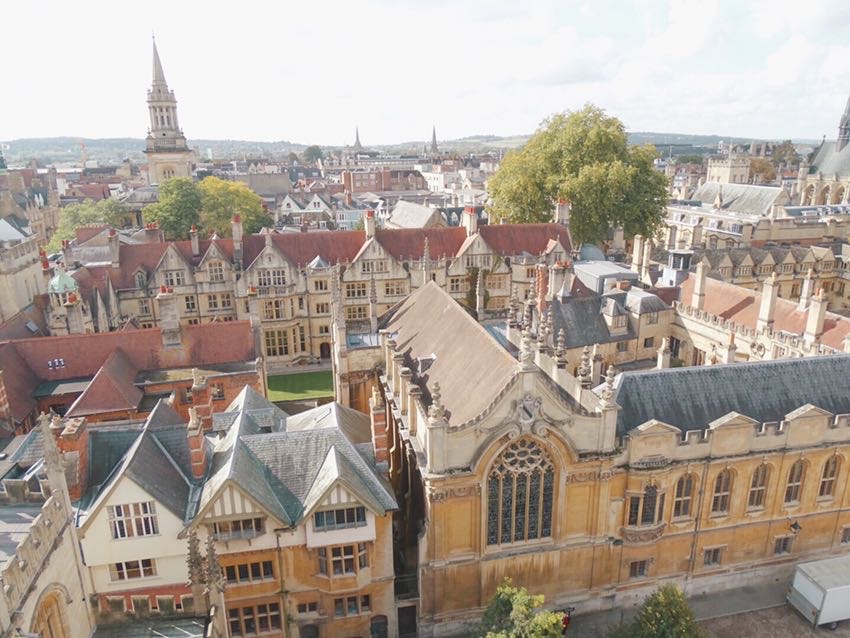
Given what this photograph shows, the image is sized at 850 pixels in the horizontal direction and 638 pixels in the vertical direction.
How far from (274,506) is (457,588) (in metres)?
7.42

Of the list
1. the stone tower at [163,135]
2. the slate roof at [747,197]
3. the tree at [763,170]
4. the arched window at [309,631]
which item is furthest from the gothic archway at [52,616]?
the tree at [763,170]

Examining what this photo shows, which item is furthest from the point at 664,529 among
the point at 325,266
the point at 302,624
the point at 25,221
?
the point at 25,221

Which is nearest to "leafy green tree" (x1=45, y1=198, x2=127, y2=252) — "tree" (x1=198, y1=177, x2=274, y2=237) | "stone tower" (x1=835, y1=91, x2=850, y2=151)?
"tree" (x1=198, y1=177, x2=274, y2=237)

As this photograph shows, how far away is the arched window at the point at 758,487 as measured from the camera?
76.3 ft

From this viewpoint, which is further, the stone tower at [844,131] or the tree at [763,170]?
the tree at [763,170]

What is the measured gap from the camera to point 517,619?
1712 cm

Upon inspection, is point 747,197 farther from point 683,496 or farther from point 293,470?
point 293,470

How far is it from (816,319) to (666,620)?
21233 mm

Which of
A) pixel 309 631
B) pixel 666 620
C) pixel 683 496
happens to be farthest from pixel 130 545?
pixel 683 496

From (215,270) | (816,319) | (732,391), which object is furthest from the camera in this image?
(215,270)

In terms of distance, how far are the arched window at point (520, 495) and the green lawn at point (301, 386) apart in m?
22.1

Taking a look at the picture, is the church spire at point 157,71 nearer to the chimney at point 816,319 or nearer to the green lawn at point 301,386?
the green lawn at point 301,386

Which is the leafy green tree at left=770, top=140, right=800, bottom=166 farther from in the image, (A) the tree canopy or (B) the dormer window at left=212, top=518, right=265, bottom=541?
(B) the dormer window at left=212, top=518, right=265, bottom=541

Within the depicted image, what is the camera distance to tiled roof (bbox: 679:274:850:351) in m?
33.8
